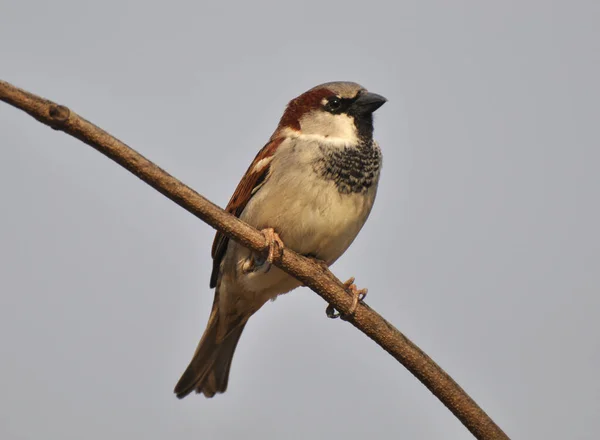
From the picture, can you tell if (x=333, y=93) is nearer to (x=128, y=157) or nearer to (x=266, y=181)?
(x=266, y=181)

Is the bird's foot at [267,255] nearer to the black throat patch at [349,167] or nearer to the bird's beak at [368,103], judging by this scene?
the black throat patch at [349,167]

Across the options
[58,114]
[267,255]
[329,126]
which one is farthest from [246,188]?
[58,114]

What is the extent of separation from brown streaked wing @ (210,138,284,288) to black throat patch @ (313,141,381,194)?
340mm

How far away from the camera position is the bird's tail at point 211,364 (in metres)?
4.71

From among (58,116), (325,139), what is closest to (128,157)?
(58,116)

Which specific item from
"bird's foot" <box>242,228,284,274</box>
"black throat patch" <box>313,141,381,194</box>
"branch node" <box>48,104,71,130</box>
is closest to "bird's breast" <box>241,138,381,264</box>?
"black throat patch" <box>313,141,381,194</box>

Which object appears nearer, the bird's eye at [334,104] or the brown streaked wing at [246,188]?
the brown streaked wing at [246,188]

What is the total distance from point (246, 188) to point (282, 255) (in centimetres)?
114

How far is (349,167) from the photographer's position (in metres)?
4.05

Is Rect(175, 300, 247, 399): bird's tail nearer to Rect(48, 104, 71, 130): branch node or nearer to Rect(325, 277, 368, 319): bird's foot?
Rect(325, 277, 368, 319): bird's foot

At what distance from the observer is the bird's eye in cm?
442

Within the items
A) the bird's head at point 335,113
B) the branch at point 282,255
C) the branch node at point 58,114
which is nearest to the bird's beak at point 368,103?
the bird's head at point 335,113

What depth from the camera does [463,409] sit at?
8.91 feet

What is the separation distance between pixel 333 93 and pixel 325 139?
40cm
